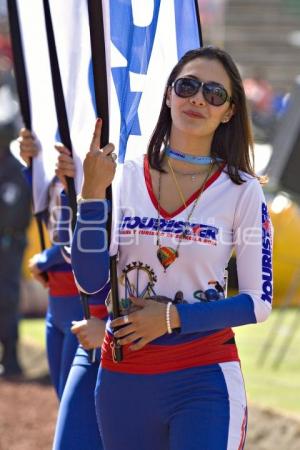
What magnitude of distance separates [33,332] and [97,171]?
8.43 m

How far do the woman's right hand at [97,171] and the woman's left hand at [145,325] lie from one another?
389 millimetres

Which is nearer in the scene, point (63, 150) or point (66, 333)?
point (63, 150)

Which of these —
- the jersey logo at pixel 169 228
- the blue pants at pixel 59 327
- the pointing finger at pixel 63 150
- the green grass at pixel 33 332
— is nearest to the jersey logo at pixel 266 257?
the jersey logo at pixel 169 228

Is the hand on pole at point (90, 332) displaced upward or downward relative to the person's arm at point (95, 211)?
downward

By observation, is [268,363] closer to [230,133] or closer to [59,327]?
[59,327]

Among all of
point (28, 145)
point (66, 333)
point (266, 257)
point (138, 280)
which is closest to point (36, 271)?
point (66, 333)

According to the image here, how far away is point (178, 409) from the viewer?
3.45 m

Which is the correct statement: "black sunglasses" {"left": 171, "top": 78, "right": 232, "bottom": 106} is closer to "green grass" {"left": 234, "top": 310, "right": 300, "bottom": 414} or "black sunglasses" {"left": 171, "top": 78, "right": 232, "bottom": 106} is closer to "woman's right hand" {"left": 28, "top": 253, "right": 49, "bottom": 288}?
"woman's right hand" {"left": 28, "top": 253, "right": 49, "bottom": 288}

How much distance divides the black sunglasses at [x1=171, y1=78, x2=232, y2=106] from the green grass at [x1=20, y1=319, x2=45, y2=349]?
715 cm

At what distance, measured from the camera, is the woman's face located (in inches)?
144

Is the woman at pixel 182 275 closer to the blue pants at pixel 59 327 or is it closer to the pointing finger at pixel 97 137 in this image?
the pointing finger at pixel 97 137

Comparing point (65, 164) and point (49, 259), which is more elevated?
point (65, 164)

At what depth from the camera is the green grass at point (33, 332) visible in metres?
11.0

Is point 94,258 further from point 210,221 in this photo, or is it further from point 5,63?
point 5,63
